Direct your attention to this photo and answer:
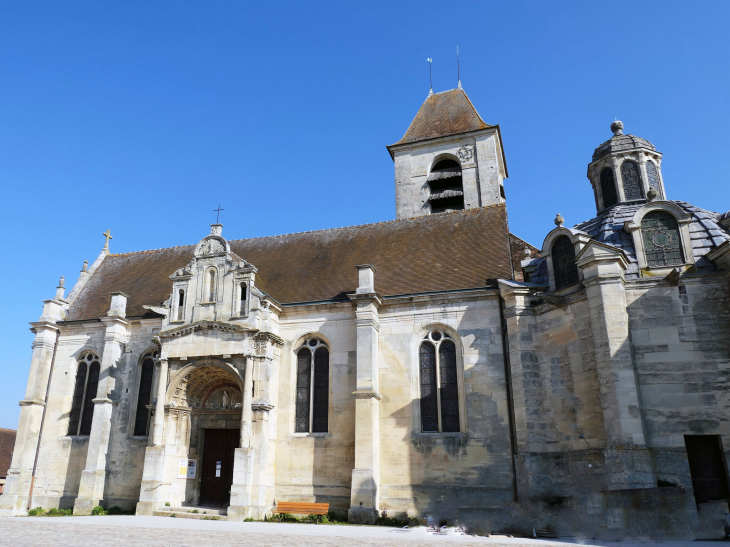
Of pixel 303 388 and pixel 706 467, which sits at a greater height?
pixel 303 388

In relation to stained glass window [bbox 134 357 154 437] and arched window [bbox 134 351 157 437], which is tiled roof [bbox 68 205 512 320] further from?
stained glass window [bbox 134 357 154 437]

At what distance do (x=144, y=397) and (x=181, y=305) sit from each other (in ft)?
13.2

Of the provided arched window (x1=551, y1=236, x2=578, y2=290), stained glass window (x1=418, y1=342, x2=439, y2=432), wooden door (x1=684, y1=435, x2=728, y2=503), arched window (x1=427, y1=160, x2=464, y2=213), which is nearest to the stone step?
stained glass window (x1=418, y1=342, x2=439, y2=432)

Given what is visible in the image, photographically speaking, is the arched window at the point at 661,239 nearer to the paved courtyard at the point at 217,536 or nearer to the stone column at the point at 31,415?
the paved courtyard at the point at 217,536

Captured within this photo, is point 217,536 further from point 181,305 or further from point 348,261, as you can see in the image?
point 348,261

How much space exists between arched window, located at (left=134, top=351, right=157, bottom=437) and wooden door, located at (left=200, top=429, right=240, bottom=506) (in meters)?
2.53

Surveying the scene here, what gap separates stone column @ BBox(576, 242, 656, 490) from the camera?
13.7 m

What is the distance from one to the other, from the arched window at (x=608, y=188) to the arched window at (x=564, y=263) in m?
4.13

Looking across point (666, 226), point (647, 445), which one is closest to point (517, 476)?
point (647, 445)

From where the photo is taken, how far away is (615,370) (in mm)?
14586

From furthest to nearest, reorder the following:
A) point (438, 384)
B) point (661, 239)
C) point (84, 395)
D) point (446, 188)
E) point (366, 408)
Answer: point (446, 188)
point (84, 395)
point (438, 384)
point (366, 408)
point (661, 239)

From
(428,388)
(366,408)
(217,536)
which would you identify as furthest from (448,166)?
(217,536)

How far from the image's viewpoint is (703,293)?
15.1 metres

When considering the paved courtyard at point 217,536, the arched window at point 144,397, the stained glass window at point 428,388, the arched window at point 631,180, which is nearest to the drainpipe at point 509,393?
the stained glass window at point 428,388
